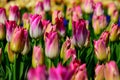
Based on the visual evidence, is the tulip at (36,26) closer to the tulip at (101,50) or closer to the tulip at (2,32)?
the tulip at (2,32)

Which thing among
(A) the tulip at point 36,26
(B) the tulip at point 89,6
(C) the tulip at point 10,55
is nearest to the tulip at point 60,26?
(A) the tulip at point 36,26

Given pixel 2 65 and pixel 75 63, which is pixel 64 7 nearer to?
pixel 2 65

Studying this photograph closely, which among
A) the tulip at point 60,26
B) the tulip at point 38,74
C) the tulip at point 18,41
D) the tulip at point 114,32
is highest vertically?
the tulip at point 38,74

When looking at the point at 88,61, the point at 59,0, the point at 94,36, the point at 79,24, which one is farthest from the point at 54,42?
the point at 59,0

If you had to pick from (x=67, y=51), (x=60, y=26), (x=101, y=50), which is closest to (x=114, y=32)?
(x=60, y=26)

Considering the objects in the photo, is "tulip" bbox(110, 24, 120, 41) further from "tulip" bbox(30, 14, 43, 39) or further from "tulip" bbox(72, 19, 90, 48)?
"tulip" bbox(30, 14, 43, 39)

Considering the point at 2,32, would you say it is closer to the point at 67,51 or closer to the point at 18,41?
the point at 18,41

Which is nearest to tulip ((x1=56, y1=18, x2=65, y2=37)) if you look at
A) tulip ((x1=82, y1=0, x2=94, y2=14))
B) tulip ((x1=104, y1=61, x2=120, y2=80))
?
tulip ((x1=82, y1=0, x2=94, y2=14))
